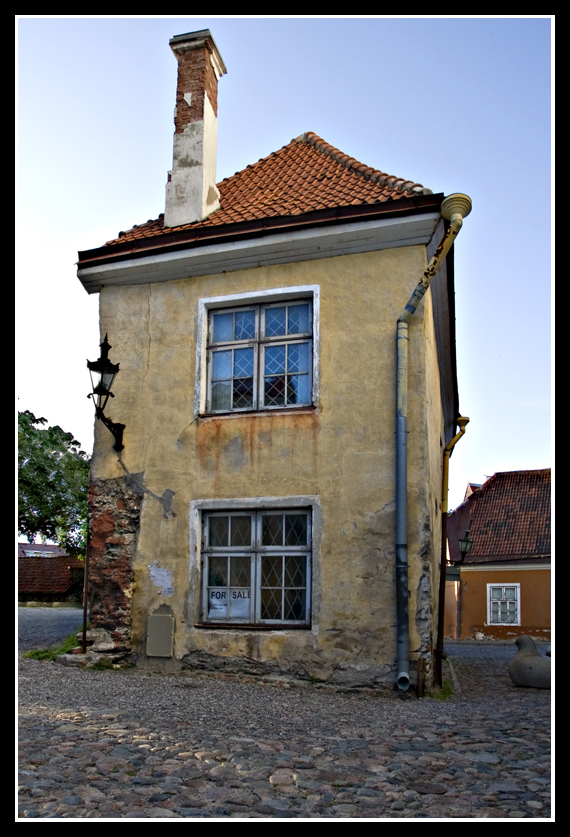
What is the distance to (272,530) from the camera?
348 inches

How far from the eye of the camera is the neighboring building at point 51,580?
25.4 metres

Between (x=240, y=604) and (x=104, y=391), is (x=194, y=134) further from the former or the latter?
(x=240, y=604)

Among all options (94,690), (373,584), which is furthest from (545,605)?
(94,690)

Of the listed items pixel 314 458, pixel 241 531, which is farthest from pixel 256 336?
pixel 241 531

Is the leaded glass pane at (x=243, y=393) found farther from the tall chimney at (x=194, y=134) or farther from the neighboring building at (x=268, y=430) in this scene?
the tall chimney at (x=194, y=134)

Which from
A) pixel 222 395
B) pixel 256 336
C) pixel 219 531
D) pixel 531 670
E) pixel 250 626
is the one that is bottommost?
pixel 531 670

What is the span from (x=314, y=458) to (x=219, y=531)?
1528 mm

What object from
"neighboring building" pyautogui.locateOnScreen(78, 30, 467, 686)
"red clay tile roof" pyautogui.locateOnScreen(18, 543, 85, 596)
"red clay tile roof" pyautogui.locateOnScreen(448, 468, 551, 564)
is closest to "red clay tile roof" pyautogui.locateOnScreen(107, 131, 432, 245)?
"neighboring building" pyautogui.locateOnScreen(78, 30, 467, 686)

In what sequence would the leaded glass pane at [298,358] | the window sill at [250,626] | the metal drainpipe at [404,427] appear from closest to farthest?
the metal drainpipe at [404,427], the window sill at [250,626], the leaded glass pane at [298,358]

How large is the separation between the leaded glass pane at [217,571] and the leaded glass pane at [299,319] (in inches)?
116

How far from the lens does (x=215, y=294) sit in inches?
377

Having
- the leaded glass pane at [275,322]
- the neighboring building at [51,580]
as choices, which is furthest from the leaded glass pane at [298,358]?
the neighboring building at [51,580]

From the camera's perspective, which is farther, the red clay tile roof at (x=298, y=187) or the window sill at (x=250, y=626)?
the red clay tile roof at (x=298, y=187)

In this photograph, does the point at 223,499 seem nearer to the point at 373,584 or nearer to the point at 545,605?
the point at 373,584
